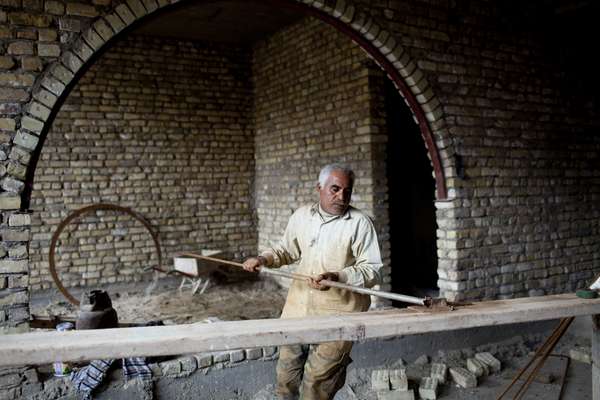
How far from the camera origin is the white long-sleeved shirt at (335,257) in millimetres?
3025

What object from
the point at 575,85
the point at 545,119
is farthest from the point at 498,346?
the point at 575,85

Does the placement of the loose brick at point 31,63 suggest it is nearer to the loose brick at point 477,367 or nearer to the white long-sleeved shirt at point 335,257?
the white long-sleeved shirt at point 335,257

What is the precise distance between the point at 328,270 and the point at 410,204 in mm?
3788

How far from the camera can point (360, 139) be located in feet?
18.1

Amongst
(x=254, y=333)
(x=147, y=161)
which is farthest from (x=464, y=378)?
(x=147, y=161)

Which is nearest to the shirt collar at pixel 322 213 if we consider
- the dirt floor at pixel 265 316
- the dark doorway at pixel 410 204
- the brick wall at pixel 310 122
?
the dirt floor at pixel 265 316

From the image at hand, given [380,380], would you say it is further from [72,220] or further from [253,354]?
[72,220]

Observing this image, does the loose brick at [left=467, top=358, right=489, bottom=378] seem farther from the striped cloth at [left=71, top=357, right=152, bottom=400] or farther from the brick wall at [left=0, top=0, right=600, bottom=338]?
the striped cloth at [left=71, top=357, right=152, bottom=400]

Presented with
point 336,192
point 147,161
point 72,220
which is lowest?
point 72,220

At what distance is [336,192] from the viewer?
299 cm

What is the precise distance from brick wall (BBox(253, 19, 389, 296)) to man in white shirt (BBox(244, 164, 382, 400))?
2.33m

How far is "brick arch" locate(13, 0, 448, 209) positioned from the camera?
3207 mm

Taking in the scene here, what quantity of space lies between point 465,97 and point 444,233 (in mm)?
1331

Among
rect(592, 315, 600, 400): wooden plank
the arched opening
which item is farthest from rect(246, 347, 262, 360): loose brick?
rect(592, 315, 600, 400): wooden plank
